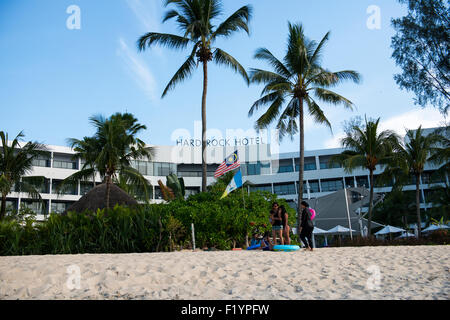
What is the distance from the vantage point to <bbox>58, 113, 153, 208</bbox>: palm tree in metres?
18.8

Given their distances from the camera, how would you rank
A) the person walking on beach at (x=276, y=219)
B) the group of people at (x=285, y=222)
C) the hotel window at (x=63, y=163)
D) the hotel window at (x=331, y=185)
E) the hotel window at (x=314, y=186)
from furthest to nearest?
the hotel window at (x=314, y=186)
the hotel window at (x=331, y=185)
the hotel window at (x=63, y=163)
the person walking on beach at (x=276, y=219)
the group of people at (x=285, y=222)

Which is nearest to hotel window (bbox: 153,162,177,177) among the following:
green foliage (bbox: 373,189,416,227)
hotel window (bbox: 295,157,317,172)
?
hotel window (bbox: 295,157,317,172)

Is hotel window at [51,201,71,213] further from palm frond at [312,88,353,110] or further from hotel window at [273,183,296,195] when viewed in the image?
palm frond at [312,88,353,110]

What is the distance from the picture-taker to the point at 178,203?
1276cm

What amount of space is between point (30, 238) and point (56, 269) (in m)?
5.46

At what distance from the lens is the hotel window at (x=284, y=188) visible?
165 feet

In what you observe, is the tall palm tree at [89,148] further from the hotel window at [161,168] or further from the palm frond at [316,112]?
the hotel window at [161,168]

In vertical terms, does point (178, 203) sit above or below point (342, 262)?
above

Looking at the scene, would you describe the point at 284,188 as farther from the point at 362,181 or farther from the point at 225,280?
the point at 225,280

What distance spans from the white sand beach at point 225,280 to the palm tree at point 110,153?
11.9 meters

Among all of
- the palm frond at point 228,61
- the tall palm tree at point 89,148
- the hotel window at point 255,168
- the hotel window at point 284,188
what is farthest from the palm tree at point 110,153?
the hotel window at point 284,188

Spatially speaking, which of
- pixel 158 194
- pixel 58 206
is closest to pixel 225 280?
pixel 58 206

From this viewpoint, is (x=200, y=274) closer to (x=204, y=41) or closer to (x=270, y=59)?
(x=204, y=41)
